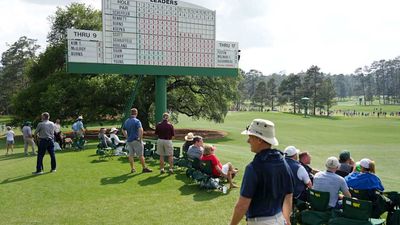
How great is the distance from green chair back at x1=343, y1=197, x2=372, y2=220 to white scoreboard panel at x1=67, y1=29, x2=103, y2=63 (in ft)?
47.7

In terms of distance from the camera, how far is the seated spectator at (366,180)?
6779 millimetres

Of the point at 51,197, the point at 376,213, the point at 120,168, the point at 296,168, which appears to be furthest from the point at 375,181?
the point at 120,168

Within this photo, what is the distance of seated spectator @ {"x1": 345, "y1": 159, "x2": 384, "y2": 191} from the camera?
6.78 metres

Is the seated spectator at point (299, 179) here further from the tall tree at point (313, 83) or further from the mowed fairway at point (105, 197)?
the tall tree at point (313, 83)

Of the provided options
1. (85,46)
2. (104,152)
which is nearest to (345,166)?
(104,152)

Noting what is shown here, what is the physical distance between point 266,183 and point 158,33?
54.1 ft

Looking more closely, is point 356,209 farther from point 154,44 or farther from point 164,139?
point 154,44

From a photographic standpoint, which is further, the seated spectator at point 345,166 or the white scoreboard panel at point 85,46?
the white scoreboard panel at point 85,46

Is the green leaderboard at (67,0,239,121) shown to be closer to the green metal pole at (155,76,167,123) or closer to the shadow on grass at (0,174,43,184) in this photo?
the green metal pole at (155,76,167,123)

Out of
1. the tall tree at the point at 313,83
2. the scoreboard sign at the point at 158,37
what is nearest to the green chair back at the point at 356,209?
the scoreboard sign at the point at 158,37

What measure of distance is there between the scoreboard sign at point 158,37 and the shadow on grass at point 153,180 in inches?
347

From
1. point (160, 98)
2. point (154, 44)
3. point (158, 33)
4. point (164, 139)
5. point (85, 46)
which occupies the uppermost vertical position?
A: point (158, 33)

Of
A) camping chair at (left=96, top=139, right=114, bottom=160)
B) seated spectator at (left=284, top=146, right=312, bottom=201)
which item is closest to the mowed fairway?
camping chair at (left=96, top=139, right=114, bottom=160)

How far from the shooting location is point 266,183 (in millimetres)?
3342
